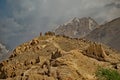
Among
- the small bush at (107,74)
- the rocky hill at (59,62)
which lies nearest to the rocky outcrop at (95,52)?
the rocky hill at (59,62)

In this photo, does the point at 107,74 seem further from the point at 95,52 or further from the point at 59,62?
the point at 95,52

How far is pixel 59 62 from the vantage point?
50.5 meters

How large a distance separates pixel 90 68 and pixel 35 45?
83.0ft

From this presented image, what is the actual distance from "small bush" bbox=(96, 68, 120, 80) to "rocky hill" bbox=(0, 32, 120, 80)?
224 centimetres

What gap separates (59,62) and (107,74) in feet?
29.1

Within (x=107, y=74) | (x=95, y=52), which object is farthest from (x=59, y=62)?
(x=107, y=74)

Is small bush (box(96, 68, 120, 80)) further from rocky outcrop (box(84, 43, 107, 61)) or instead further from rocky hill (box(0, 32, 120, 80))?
rocky outcrop (box(84, 43, 107, 61))

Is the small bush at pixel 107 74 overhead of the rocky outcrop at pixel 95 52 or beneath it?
beneath

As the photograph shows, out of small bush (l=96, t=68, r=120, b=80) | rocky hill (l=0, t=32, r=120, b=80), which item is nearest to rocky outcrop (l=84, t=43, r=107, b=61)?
rocky hill (l=0, t=32, r=120, b=80)

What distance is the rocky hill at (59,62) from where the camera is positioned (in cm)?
4831

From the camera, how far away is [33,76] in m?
48.5

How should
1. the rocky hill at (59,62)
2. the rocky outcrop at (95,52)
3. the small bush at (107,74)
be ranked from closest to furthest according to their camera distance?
1. the small bush at (107,74)
2. the rocky hill at (59,62)
3. the rocky outcrop at (95,52)

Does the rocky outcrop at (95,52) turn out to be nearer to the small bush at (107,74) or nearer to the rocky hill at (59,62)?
the rocky hill at (59,62)

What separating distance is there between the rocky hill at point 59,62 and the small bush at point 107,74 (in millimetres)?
2244
